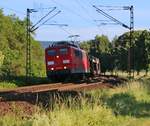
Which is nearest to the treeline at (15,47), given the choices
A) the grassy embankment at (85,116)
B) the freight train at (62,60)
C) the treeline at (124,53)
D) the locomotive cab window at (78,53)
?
the treeline at (124,53)

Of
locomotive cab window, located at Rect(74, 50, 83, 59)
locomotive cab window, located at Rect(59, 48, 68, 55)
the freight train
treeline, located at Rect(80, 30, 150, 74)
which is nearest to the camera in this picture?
the freight train

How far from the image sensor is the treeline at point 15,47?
269 feet

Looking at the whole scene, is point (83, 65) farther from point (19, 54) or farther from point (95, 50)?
point (95, 50)

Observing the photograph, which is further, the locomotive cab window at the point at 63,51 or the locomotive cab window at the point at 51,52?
the locomotive cab window at the point at 51,52

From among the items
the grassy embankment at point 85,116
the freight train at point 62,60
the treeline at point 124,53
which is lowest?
the grassy embankment at point 85,116

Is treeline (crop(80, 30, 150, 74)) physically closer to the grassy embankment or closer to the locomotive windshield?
the locomotive windshield

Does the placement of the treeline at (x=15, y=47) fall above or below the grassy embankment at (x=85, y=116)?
above

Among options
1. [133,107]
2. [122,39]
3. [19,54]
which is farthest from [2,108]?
[122,39]

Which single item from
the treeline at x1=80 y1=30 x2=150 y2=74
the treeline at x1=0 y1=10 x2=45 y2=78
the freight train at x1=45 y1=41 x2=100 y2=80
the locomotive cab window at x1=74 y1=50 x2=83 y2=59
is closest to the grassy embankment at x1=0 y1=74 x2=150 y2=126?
the freight train at x1=45 y1=41 x2=100 y2=80

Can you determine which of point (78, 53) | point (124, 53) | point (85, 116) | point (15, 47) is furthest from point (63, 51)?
point (124, 53)

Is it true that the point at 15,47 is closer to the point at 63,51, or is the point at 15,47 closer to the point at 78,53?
the point at 78,53

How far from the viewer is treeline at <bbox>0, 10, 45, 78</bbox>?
269ft

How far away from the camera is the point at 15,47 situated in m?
93.4

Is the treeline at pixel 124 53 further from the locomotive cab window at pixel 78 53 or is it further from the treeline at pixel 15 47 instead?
the locomotive cab window at pixel 78 53
